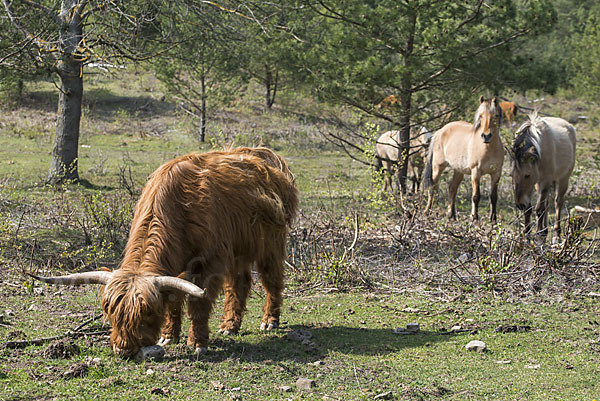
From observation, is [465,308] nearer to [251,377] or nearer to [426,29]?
[251,377]

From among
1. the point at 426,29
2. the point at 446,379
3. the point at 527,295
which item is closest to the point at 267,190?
the point at 446,379

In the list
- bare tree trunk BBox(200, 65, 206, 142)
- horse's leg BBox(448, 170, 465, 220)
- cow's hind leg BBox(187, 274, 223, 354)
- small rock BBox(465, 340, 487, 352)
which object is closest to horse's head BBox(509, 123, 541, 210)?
horse's leg BBox(448, 170, 465, 220)

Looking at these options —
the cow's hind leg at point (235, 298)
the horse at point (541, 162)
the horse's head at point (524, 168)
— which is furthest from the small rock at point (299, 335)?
the horse's head at point (524, 168)

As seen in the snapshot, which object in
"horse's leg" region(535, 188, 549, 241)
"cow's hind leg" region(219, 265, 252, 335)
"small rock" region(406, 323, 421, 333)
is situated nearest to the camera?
"cow's hind leg" region(219, 265, 252, 335)

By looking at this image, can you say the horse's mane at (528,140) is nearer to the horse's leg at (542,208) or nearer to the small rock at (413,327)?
the horse's leg at (542,208)

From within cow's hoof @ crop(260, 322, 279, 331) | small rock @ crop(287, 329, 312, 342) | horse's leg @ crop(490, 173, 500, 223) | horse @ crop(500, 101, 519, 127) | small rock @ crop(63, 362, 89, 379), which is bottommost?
cow's hoof @ crop(260, 322, 279, 331)

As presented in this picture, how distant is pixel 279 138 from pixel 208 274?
21.0 metres

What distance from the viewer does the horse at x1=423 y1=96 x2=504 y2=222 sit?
12195 millimetres

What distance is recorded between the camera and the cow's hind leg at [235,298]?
6.38m

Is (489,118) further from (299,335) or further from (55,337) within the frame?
(55,337)

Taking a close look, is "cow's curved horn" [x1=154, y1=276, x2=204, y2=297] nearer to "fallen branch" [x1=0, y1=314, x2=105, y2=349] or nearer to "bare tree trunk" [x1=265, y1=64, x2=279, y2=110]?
"fallen branch" [x1=0, y1=314, x2=105, y2=349]

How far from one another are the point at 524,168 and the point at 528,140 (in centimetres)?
52

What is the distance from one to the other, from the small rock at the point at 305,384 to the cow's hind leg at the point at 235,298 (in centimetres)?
149

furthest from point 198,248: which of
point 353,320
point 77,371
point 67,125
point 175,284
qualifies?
point 67,125
